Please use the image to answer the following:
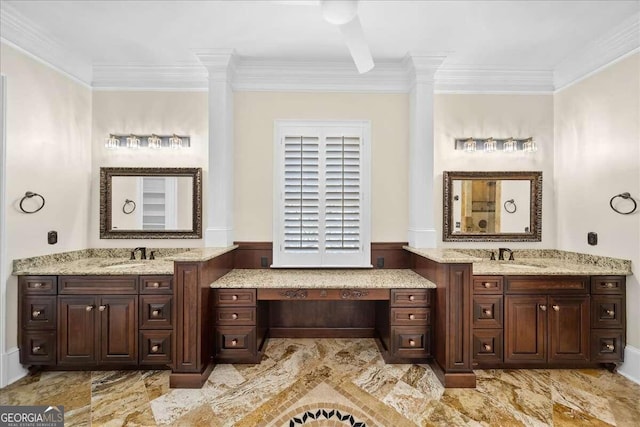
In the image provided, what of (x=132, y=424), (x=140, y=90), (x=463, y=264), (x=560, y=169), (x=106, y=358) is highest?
(x=140, y=90)

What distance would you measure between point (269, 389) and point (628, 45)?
426 cm

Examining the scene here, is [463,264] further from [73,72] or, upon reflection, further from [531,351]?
[73,72]

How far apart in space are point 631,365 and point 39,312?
5145 millimetres

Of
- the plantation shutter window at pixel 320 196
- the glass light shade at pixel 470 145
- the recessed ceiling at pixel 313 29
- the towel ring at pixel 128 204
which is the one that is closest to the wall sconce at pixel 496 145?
the glass light shade at pixel 470 145

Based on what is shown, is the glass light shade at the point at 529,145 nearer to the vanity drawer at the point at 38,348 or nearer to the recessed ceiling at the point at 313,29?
the recessed ceiling at the point at 313,29

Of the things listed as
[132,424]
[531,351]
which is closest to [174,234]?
[132,424]

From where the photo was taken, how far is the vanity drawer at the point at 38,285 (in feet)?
9.14

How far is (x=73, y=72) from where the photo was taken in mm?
3348

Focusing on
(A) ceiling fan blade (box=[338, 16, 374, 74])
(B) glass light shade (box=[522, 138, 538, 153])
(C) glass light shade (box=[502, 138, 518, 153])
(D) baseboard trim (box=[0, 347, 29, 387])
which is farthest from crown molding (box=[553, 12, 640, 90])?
(D) baseboard trim (box=[0, 347, 29, 387])

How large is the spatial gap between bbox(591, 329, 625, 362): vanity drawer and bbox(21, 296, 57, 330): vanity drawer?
4750 mm

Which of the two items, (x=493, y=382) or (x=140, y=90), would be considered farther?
(x=140, y=90)

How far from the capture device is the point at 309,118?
3631mm

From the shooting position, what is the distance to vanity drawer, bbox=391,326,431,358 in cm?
293

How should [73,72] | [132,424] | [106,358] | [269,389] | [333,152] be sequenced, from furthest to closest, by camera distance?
[333,152] < [73,72] < [106,358] < [269,389] < [132,424]
